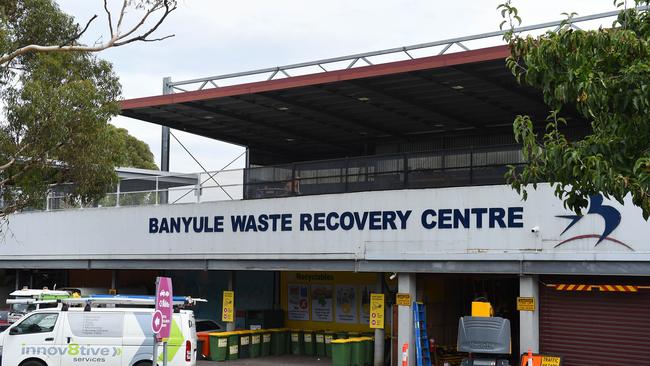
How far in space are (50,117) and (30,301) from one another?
573 cm

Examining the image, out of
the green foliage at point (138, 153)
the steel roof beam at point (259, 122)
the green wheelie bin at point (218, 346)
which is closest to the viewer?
the green wheelie bin at point (218, 346)

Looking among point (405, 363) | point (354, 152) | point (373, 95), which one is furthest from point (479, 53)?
point (354, 152)

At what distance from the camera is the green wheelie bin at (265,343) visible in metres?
26.2

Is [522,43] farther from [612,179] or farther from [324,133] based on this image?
[324,133]

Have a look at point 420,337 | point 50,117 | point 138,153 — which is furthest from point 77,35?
point 138,153

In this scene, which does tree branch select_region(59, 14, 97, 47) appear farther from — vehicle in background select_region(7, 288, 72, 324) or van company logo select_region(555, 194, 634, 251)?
van company logo select_region(555, 194, 634, 251)

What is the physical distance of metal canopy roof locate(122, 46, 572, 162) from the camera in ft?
79.7

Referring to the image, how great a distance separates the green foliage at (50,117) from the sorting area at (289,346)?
18.9 ft

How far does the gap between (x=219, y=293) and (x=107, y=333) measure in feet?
37.0

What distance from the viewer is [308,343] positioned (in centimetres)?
2639

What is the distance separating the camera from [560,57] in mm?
10219

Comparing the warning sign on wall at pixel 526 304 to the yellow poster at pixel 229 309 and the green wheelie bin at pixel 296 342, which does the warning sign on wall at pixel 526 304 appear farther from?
the yellow poster at pixel 229 309

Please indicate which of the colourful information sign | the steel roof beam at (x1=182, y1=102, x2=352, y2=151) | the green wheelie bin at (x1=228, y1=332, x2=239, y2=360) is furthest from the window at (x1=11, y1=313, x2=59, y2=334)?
the steel roof beam at (x1=182, y1=102, x2=352, y2=151)

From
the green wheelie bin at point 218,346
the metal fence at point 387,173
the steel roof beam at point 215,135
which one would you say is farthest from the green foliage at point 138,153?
the green wheelie bin at point 218,346
